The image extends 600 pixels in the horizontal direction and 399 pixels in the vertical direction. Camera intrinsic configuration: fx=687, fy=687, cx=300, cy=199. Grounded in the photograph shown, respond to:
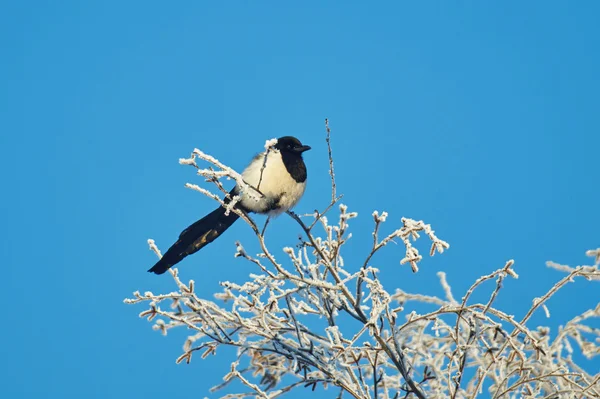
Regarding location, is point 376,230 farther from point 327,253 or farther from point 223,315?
point 223,315

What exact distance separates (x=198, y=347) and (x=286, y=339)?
0.39 m

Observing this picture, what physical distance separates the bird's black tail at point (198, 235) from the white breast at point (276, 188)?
0.74ft

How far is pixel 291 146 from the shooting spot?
4945 mm

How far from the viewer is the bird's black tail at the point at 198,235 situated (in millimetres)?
4457

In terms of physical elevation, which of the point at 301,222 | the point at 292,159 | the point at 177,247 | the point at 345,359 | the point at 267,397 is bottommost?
the point at 267,397

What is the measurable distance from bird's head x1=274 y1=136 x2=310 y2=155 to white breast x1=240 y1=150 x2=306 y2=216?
172mm

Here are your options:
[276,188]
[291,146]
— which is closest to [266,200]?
[276,188]

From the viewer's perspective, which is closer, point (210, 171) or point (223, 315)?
point (210, 171)

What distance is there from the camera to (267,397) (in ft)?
9.48

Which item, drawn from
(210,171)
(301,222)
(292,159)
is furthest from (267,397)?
(292,159)

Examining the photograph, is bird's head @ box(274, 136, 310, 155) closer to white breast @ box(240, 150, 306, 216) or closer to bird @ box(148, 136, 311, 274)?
bird @ box(148, 136, 311, 274)

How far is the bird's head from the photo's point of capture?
4.93 metres

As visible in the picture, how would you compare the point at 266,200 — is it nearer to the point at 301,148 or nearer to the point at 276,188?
the point at 276,188

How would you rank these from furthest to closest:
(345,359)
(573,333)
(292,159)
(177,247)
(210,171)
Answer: (292,159) < (177,247) < (573,333) < (345,359) < (210,171)
